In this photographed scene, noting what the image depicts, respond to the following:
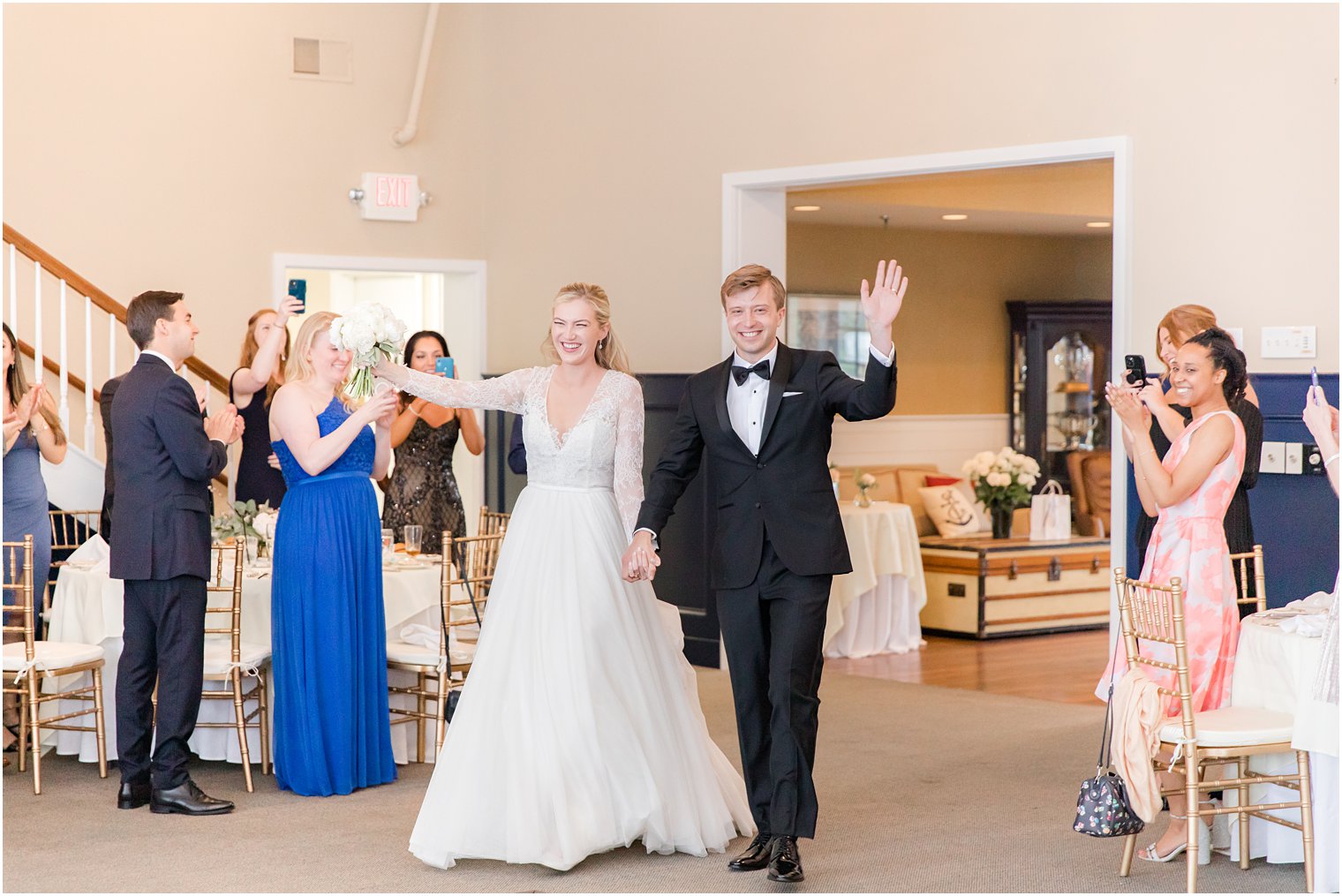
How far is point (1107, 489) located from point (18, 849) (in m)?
8.23

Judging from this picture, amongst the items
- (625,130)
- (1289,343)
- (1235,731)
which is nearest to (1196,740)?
(1235,731)

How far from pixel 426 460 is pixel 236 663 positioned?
1764 millimetres

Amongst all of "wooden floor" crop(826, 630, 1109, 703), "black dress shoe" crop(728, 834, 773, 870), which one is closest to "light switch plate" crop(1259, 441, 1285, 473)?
"wooden floor" crop(826, 630, 1109, 703)

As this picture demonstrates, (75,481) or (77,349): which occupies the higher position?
(77,349)

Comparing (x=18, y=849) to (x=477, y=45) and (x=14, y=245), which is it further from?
(x=477, y=45)

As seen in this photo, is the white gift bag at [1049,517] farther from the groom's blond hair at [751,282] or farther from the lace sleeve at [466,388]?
the groom's blond hair at [751,282]

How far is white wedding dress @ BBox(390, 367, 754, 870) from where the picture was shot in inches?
173

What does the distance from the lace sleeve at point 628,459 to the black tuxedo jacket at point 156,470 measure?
140 cm

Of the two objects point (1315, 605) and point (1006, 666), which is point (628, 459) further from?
point (1006, 666)

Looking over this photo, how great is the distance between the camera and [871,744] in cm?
636

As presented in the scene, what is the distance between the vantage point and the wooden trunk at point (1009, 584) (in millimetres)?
9258

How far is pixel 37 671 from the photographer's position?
5.61 m

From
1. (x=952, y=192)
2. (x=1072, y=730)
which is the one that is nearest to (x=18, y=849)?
(x=1072, y=730)

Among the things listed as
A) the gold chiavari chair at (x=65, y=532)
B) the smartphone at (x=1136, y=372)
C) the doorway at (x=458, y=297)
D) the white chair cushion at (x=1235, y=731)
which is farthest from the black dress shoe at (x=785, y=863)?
the doorway at (x=458, y=297)
